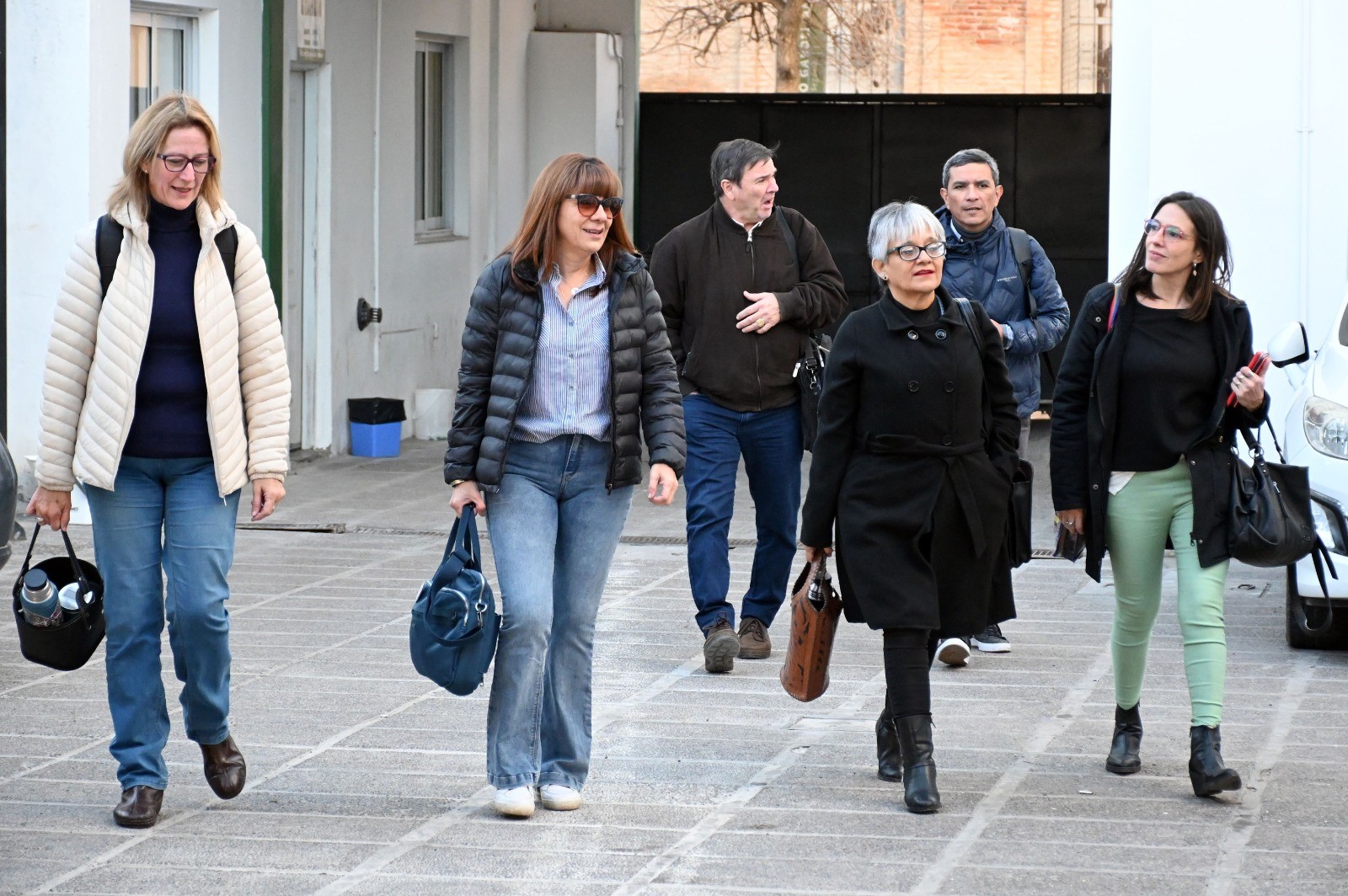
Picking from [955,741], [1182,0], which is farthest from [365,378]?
[955,741]

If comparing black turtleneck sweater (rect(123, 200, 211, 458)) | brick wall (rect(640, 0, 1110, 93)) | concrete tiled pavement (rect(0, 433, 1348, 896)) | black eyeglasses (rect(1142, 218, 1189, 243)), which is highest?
brick wall (rect(640, 0, 1110, 93))

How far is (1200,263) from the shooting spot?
6125 millimetres

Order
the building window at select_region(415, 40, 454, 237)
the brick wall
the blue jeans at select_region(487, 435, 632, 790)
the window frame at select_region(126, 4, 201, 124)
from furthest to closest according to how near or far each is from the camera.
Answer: the brick wall < the building window at select_region(415, 40, 454, 237) < the window frame at select_region(126, 4, 201, 124) < the blue jeans at select_region(487, 435, 632, 790)

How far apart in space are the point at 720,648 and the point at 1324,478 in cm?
244

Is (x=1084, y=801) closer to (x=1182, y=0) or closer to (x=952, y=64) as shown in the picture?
(x=1182, y=0)

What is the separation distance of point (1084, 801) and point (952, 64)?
37.6 meters

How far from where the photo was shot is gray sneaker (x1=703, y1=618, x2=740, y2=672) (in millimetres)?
7844

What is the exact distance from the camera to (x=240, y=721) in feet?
22.9

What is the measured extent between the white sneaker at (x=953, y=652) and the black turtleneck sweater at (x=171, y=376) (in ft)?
10.5

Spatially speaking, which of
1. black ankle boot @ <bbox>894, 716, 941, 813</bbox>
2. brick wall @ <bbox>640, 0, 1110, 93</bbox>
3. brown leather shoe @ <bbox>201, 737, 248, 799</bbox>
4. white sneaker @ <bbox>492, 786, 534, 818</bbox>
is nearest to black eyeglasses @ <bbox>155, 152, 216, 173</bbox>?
brown leather shoe @ <bbox>201, 737, 248, 799</bbox>

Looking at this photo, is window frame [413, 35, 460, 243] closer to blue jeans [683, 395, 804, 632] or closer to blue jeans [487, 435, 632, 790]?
blue jeans [683, 395, 804, 632]

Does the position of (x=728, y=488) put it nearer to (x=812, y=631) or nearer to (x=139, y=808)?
(x=812, y=631)

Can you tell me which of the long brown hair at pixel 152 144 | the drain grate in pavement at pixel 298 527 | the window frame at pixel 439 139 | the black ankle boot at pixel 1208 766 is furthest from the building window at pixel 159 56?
the black ankle boot at pixel 1208 766

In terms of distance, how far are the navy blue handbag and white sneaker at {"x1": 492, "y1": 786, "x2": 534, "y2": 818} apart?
1.01ft
